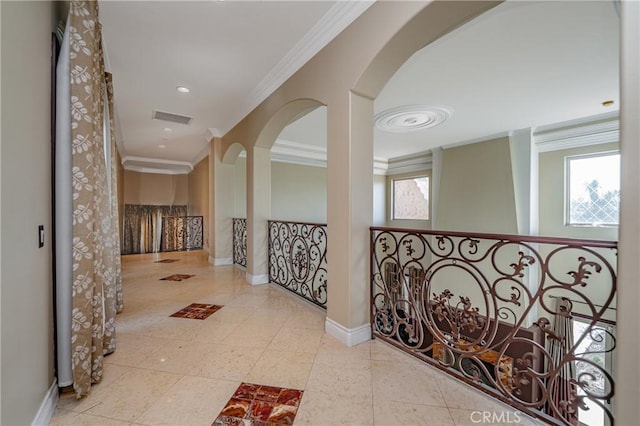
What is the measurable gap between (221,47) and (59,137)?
5.55 ft

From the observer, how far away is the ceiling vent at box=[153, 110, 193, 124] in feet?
14.1

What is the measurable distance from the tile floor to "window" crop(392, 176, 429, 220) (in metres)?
5.64

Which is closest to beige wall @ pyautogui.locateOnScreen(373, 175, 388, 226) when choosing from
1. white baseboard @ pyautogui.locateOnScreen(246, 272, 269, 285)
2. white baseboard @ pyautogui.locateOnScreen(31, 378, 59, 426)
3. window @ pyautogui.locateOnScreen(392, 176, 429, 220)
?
window @ pyautogui.locateOnScreen(392, 176, 429, 220)

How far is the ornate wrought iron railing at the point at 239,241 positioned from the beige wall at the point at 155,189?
4.63 metres

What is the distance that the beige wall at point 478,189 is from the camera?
520 cm

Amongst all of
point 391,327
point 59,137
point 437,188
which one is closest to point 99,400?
point 59,137

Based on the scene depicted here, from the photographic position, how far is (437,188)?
21.1 feet

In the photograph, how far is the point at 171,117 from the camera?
14.7ft

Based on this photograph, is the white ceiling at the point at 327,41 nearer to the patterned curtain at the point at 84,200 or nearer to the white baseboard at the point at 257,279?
the patterned curtain at the point at 84,200

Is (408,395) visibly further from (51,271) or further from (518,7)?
(518,7)

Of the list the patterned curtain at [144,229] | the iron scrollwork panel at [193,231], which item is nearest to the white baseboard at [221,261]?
the iron scrollwork panel at [193,231]

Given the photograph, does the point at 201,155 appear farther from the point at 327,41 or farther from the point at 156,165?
the point at 327,41

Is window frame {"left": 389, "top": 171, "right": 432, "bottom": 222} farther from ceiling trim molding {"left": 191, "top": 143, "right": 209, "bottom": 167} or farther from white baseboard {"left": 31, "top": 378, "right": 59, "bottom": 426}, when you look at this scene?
white baseboard {"left": 31, "top": 378, "right": 59, "bottom": 426}

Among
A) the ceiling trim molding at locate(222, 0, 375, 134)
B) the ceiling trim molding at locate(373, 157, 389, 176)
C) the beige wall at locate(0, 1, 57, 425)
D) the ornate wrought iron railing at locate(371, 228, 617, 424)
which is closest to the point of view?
the beige wall at locate(0, 1, 57, 425)
